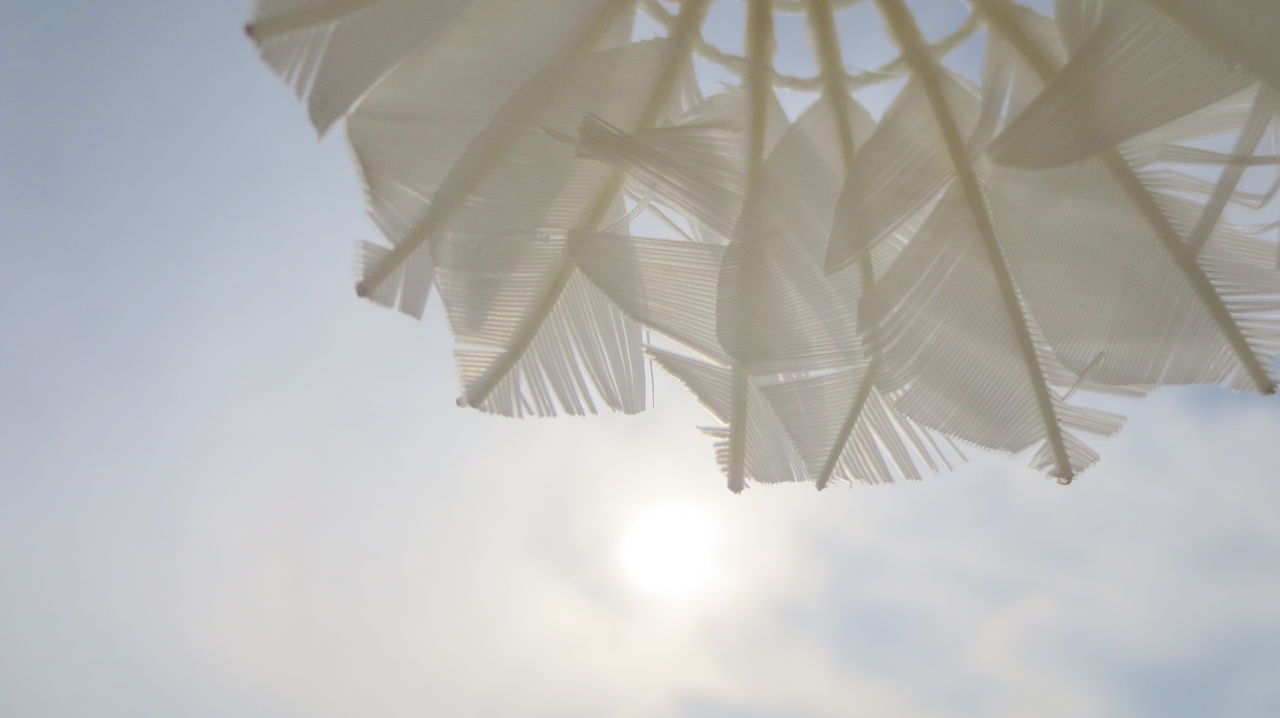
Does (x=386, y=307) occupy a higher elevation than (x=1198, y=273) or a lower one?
lower

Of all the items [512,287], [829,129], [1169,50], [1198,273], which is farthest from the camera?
[512,287]

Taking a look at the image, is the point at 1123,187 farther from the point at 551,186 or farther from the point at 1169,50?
the point at 551,186

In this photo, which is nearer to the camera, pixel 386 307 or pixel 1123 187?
pixel 1123 187

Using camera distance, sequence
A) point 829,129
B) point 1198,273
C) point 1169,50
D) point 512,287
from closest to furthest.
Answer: point 1169,50, point 1198,273, point 829,129, point 512,287

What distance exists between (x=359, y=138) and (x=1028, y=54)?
1.21m

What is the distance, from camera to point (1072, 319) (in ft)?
4.82

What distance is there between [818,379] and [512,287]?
654mm

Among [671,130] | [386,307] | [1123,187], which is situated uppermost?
[1123,187]

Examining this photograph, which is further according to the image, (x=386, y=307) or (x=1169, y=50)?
(x=386, y=307)

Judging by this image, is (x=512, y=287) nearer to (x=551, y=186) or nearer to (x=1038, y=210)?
(x=551, y=186)

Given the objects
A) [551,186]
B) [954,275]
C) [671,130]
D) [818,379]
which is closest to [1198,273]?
[954,275]

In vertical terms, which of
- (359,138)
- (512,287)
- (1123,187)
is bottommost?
(512,287)

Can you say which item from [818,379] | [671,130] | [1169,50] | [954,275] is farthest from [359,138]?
[1169,50]

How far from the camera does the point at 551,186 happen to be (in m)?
1.58
